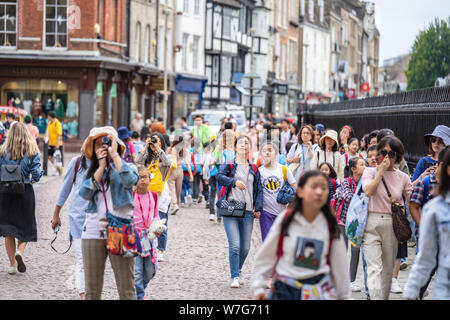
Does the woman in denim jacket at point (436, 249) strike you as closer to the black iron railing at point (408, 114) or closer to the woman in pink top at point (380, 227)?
the woman in pink top at point (380, 227)

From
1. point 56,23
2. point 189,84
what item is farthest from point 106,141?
point 189,84

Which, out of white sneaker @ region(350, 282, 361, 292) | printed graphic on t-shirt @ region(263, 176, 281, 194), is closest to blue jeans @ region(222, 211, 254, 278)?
printed graphic on t-shirt @ region(263, 176, 281, 194)

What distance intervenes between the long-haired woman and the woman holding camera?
5.97 metres

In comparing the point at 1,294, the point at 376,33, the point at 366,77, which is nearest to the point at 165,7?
the point at 1,294

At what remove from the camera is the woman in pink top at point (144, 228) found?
8.28 m

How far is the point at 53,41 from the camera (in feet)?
129

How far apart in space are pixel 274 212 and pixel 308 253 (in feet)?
16.3

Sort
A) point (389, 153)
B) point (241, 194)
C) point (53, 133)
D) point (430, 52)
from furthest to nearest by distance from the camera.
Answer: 1. point (430, 52)
2. point (53, 133)
3. point (241, 194)
4. point (389, 153)

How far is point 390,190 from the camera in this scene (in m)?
8.26

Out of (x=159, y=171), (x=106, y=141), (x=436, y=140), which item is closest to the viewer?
(x=106, y=141)

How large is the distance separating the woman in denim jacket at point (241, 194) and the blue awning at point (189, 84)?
41632 mm

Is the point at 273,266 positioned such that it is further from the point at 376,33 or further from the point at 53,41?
the point at 376,33

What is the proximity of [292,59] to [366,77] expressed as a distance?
3228 cm

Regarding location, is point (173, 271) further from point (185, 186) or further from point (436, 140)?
point (185, 186)
